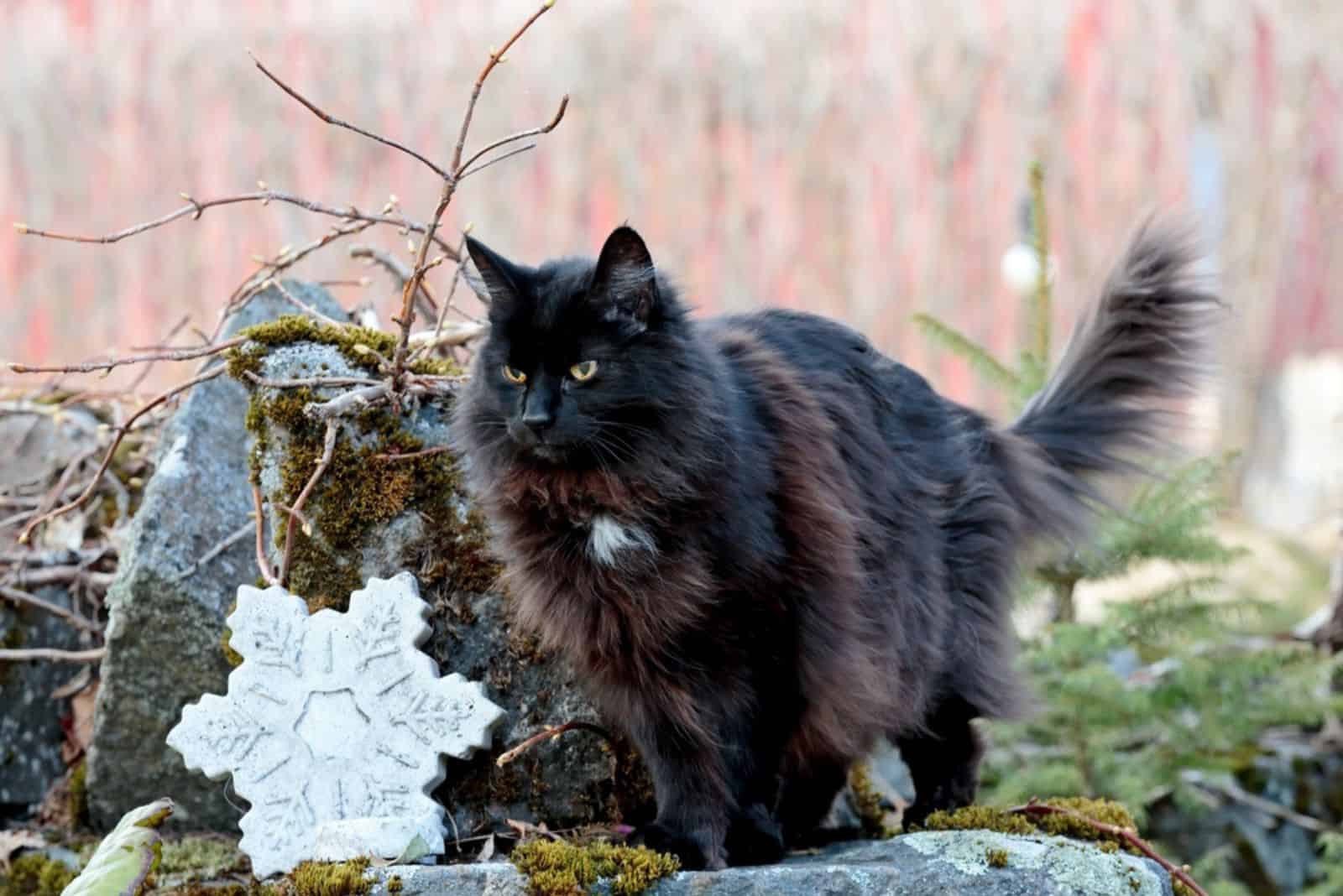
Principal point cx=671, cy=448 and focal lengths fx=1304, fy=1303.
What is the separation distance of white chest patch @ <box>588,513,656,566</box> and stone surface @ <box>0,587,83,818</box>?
2289mm

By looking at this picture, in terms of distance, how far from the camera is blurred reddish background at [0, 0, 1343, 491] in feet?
27.1

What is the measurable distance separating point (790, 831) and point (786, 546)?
847 mm

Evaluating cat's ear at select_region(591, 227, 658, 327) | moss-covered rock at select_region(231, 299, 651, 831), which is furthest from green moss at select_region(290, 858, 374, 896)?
cat's ear at select_region(591, 227, 658, 327)

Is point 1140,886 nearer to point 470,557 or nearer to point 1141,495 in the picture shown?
point 470,557

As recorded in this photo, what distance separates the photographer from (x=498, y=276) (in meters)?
2.64

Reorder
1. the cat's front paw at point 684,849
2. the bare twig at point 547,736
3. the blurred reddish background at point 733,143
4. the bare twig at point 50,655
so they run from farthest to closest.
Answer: the blurred reddish background at point 733,143
the bare twig at point 50,655
the bare twig at point 547,736
the cat's front paw at point 684,849

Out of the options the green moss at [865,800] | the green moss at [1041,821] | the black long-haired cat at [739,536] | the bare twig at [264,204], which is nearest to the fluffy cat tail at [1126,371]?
the black long-haired cat at [739,536]

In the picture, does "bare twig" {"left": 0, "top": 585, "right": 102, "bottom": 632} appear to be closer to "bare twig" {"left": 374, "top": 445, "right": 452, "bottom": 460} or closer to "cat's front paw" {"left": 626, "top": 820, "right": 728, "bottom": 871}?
"bare twig" {"left": 374, "top": 445, "right": 452, "bottom": 460}

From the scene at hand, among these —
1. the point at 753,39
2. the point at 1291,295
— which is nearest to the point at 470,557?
the point at 753,39

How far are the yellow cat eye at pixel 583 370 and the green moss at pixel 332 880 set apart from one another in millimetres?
1053

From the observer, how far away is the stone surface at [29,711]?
12.9ft

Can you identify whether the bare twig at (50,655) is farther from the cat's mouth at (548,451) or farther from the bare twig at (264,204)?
the cat's mouth at (548,451)

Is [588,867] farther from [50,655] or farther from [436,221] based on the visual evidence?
[50,655]

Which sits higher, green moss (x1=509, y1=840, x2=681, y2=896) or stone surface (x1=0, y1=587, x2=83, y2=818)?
stone surface (x1=0, y1=587, x2=83, y2=818)
